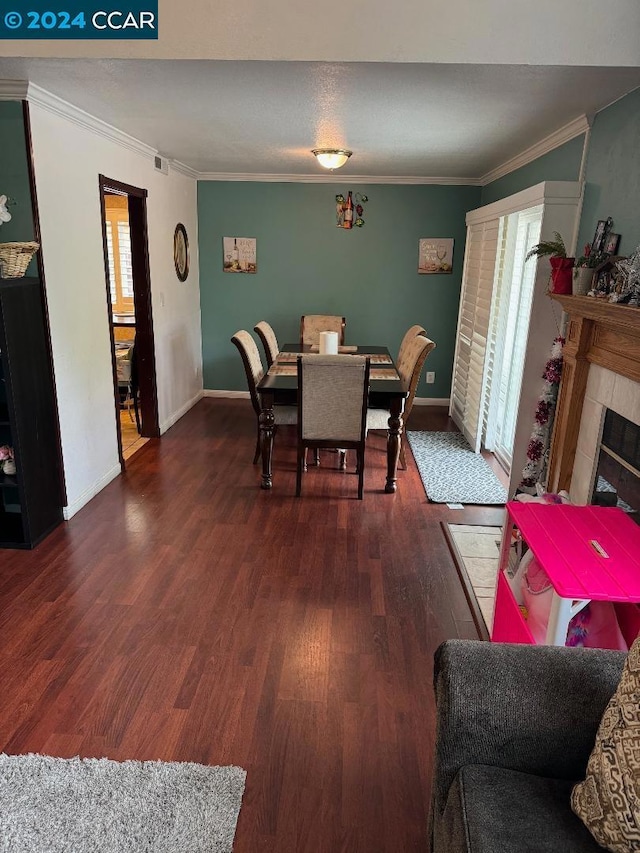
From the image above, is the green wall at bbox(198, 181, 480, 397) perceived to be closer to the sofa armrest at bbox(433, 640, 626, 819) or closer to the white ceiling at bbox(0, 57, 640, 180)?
the white ceiling at bbox(0, 57, 640, 180)

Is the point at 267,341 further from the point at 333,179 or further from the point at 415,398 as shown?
the point at 415,398

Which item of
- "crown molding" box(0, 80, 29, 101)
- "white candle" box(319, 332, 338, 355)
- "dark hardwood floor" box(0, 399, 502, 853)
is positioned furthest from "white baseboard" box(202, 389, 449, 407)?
"crown molding" box(0, 80, 29, 101)

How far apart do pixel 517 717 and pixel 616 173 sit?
2.55m

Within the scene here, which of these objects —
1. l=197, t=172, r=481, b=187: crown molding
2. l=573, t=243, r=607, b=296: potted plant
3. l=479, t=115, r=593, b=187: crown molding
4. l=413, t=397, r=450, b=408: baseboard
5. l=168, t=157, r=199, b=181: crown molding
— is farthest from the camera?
l=413, t=397, r=450, b=408: baseboard

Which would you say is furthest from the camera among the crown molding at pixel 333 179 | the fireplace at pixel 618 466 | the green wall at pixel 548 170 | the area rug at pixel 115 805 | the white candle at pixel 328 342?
the crown molding at pixel 333 179

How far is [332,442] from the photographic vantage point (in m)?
3.79

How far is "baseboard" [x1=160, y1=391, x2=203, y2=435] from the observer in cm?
515

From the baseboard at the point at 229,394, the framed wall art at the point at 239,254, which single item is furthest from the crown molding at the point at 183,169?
the baseboard at the point at 229,394

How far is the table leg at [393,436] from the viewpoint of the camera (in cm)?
382

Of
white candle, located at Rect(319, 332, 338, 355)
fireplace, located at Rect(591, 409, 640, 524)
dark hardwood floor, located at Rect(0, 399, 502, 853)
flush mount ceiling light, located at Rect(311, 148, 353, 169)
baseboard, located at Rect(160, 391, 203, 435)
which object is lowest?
dark hardwood floor, located at Rect(0, 399, 502, 853)

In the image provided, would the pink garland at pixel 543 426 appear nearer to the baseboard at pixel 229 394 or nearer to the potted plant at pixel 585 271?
the potted plant at pixel 585 271

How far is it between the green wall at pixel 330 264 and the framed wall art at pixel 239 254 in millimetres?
53

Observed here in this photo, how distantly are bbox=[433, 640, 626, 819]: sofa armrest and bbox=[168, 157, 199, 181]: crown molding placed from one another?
487 centimetres

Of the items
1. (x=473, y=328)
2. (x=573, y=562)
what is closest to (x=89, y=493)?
(x=573, y=562)
